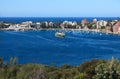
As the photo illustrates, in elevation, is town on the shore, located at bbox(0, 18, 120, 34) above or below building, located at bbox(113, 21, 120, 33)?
below

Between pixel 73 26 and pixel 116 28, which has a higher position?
pixel 116 28

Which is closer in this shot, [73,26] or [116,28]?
[116,28]

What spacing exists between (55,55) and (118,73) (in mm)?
17070

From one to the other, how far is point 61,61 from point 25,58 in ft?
7.36

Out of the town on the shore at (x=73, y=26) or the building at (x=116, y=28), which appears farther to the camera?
the town on the shore at (x=73, y=26)

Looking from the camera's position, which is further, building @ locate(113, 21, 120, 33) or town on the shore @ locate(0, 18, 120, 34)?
town on the shore @ locate(0, 18, 120, 34)

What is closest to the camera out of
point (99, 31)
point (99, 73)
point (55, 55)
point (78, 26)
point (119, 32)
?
point (99, 73)

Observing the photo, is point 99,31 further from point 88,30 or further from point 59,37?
point 59,37

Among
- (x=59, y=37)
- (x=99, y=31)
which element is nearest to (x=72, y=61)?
(x=59, y=37)

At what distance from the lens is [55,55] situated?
2380 cm

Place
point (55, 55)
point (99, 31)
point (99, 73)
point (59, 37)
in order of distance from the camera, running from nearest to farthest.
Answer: point (99, 73)
point (55, 55)
point (59, 37)
point (99, 31)

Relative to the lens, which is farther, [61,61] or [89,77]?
[61,61]

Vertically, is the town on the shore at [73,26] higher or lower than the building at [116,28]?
lower

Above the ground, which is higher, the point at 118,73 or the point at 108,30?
the point at 118,73
